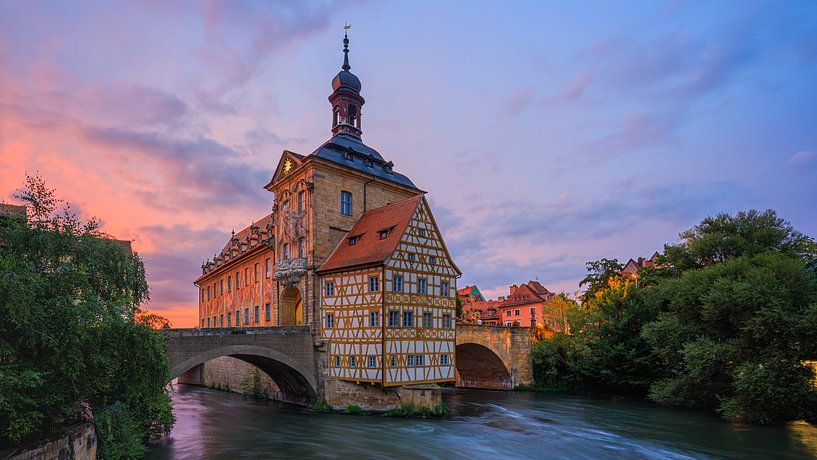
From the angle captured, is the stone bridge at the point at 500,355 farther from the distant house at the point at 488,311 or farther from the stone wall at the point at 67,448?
the distant house at the point at 488,311

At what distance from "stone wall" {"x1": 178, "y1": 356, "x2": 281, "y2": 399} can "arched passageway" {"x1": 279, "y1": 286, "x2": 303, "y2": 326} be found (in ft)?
11.3

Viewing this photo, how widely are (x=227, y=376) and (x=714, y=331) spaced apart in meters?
29.3

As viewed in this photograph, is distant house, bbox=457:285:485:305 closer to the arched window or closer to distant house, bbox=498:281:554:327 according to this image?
distant house, bbox=498:281:554:327

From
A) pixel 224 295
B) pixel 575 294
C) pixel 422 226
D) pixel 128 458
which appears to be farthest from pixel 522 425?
pixel 224 295

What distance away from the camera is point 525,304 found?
218 feet

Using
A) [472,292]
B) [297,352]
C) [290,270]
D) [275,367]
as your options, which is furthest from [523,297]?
[297,352]

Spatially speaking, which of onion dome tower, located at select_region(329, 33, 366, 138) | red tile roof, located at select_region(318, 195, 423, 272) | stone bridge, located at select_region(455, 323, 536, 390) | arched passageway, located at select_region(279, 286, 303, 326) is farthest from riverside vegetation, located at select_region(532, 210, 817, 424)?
onion dome tower, located at select_region(329, 33, 366, 138)

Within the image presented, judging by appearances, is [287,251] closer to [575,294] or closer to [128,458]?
[128,458]

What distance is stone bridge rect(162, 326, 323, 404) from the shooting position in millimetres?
20578

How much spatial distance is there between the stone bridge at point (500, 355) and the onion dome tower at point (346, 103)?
14324mm

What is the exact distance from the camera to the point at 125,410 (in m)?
13.8

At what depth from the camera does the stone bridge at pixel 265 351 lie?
20.6 metres

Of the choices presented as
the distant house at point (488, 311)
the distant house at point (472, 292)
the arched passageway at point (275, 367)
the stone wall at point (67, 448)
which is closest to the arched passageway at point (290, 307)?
the arched passageway at point (275, 367)

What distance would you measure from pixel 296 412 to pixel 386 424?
215 inches
